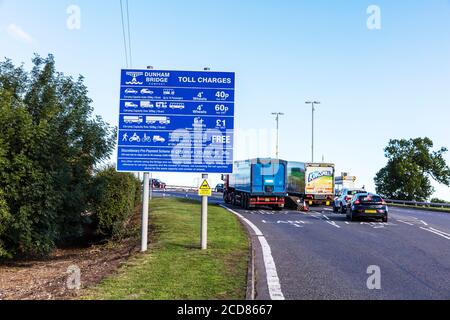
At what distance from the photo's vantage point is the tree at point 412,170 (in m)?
70.4

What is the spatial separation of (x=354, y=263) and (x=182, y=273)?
406cm

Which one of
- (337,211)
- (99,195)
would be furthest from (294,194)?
(99,195)

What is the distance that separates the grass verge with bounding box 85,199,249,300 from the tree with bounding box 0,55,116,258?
310cm

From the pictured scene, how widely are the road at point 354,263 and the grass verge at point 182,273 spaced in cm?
53

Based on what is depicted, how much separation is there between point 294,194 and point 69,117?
1102 inches

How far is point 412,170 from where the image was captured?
70812 millimetres

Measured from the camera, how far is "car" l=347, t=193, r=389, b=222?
80.8 ft

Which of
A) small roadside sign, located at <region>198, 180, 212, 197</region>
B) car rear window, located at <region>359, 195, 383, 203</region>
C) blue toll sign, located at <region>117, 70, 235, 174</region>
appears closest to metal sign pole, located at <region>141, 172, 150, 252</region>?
blue toll sign, located at <region>117, 70, 235, 174</region>

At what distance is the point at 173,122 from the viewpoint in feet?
41.6

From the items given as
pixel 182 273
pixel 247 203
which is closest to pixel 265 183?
pixel 247 203

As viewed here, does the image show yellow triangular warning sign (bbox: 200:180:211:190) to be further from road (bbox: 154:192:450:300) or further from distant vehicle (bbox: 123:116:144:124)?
distant vehicle (bbox: 123:116:144:124)

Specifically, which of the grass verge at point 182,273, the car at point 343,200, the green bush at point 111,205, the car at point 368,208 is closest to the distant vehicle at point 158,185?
the car at point 343,200

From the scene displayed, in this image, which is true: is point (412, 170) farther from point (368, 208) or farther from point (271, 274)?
point (271, 274)
